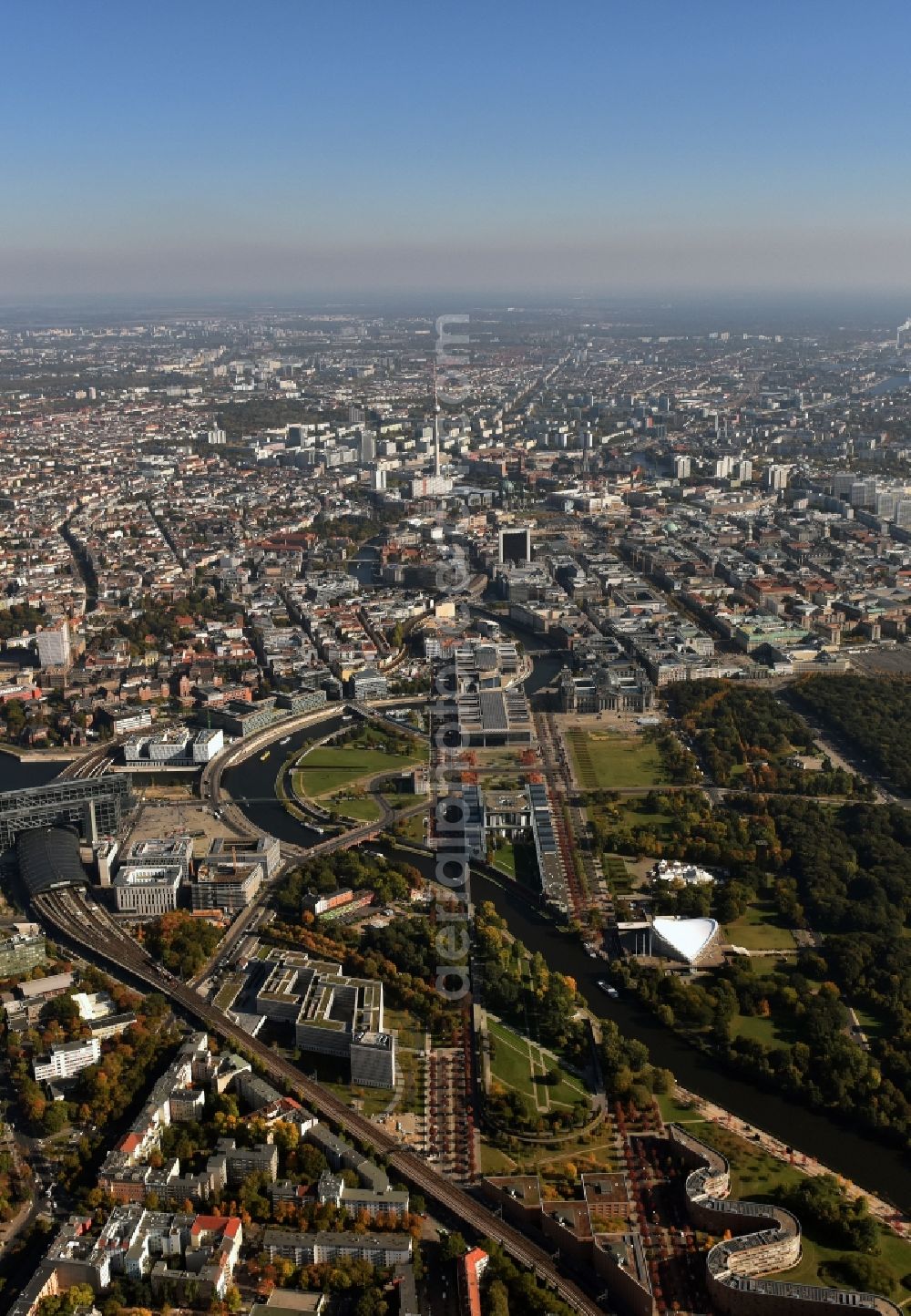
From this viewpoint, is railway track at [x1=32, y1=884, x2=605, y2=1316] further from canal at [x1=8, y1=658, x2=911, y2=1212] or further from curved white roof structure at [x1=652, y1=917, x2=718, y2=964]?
curved white roof structure at [x1=652, y1=917, x2=718, y2=964]

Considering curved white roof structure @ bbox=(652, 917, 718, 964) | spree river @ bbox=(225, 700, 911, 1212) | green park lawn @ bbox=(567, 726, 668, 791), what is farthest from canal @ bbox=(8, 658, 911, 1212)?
green park lawn @ bbox=(567, 726, 668, 791)

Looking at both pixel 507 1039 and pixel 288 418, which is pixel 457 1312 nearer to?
pixel 507 1039

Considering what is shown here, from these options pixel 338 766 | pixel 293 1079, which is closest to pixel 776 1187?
pixel 293 1079

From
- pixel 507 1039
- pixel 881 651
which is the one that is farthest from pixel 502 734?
pixel 881 651

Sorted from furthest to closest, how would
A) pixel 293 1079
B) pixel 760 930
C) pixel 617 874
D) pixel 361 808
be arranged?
pixel 361 808 → pixel 617 874 → pixel 760 930 → pixel 293 1079

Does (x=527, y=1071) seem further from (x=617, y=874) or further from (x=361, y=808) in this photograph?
(x=361, y=808)
